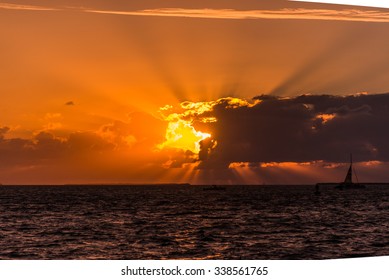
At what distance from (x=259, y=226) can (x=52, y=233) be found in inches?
417

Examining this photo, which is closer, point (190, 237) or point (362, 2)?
point (362, 2)
